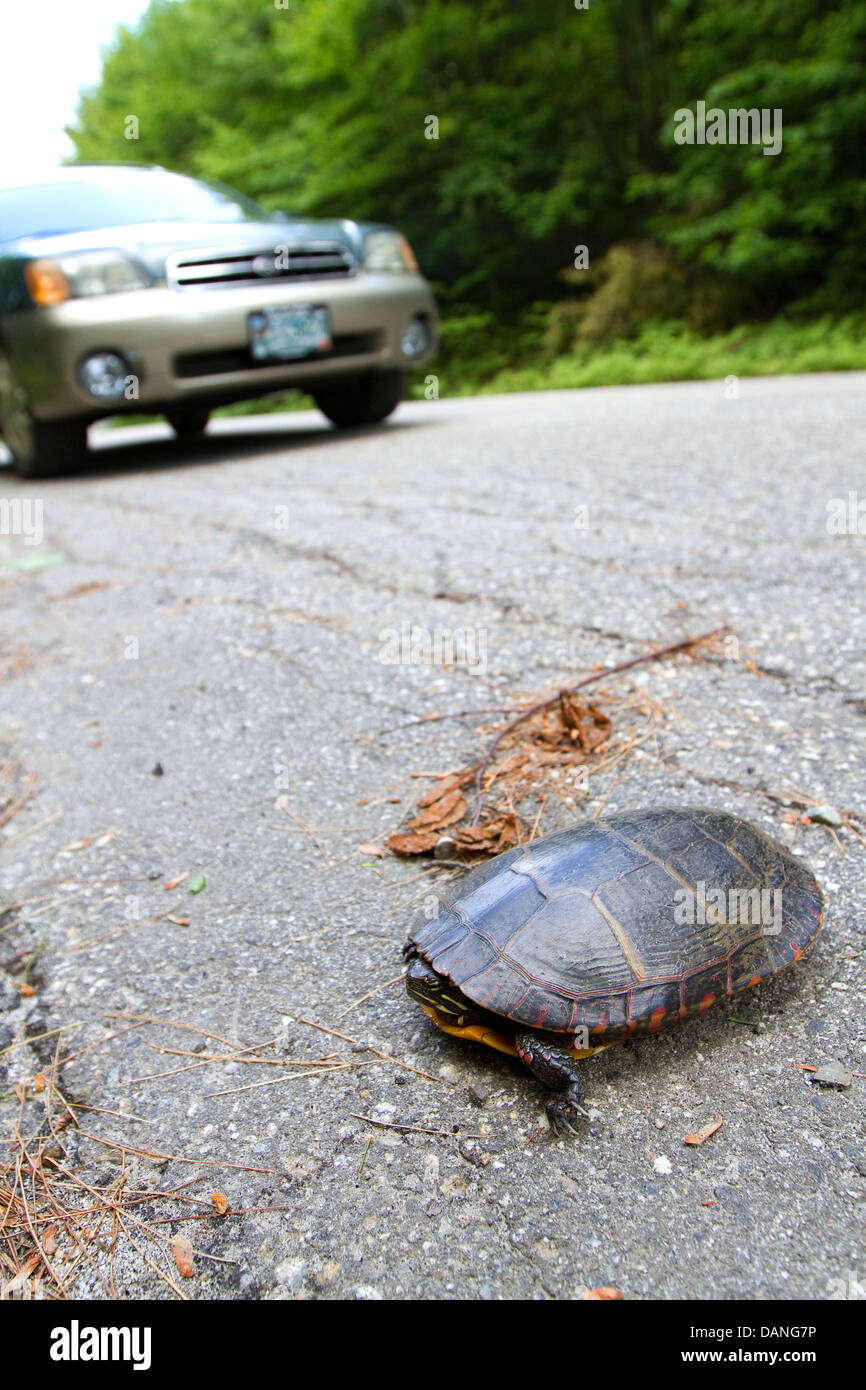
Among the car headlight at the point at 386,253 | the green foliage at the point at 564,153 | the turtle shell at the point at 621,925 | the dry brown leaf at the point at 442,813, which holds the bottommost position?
the dry brown leaf at the point at 442,813

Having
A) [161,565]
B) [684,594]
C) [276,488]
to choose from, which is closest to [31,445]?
[276,488]

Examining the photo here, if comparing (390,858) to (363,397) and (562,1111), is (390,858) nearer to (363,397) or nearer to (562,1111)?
(562,1111)

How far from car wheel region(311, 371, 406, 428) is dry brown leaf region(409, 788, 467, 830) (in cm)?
510

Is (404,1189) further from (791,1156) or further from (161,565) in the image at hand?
(161,565)

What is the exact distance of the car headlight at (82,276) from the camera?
5027mm

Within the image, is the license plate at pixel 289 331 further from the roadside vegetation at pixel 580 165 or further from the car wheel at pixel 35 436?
the roadside vegetation at pixel 580 165

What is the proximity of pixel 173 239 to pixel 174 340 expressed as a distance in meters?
0.70

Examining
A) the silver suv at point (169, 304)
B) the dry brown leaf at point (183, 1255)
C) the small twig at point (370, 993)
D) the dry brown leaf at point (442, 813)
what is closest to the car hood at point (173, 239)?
the silver suv at point (169, 304)

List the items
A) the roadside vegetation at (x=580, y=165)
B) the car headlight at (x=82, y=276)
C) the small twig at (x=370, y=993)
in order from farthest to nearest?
the roadside vegetation at (x=580, y=165), the car headlight at (x=82, y=276), the small twig at (x=370, y=993)

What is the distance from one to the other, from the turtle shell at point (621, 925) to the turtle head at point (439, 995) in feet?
0.08

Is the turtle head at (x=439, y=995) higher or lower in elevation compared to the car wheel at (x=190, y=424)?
lower

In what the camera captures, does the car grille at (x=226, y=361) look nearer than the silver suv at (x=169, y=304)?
No

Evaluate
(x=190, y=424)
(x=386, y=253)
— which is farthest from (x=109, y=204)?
(x=190, y=424)

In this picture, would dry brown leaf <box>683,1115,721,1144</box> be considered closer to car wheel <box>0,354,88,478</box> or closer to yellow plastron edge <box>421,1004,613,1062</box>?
yellow plastron edge <box>421,1004,613,1062</box>
